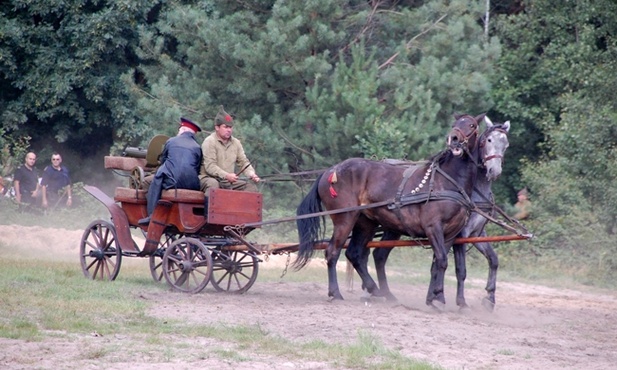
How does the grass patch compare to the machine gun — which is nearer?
the grass patch

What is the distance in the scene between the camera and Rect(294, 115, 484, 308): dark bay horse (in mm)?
12047

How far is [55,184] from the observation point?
21.5m

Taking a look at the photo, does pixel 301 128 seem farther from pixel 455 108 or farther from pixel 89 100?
pixel 89 100

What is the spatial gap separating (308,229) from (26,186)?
32.9ft

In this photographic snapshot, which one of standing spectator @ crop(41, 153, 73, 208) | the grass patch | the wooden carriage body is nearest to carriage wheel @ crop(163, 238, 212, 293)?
the wooden carriage body

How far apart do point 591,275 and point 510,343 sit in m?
9.26

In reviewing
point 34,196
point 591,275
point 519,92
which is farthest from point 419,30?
point 34,196

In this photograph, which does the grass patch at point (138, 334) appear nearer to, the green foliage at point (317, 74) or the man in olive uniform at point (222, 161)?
the man in olive uniform at point (222, 161)

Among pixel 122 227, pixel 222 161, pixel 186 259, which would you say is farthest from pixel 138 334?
pixel 222 161

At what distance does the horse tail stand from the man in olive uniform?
764 mm

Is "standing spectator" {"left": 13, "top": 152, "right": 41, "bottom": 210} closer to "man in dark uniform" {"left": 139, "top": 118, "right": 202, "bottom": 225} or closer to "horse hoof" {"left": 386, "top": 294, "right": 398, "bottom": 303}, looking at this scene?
"man in dark uniform" {"left": 139, "top": 118, "right": 202, "bottom": 225}

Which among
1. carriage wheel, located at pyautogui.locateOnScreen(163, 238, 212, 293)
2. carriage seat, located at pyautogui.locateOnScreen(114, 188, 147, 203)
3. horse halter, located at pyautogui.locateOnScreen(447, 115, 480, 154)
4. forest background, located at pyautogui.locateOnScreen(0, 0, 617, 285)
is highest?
forest background, located at pyautogui.locateOnScreen(0, 0, 617, 285)

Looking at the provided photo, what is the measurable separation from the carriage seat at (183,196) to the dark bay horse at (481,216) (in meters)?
2.25

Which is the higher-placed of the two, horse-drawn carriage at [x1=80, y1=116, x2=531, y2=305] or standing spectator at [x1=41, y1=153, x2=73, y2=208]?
standing spectator at [x1=41, y1=153, x2=73, y2=208]
